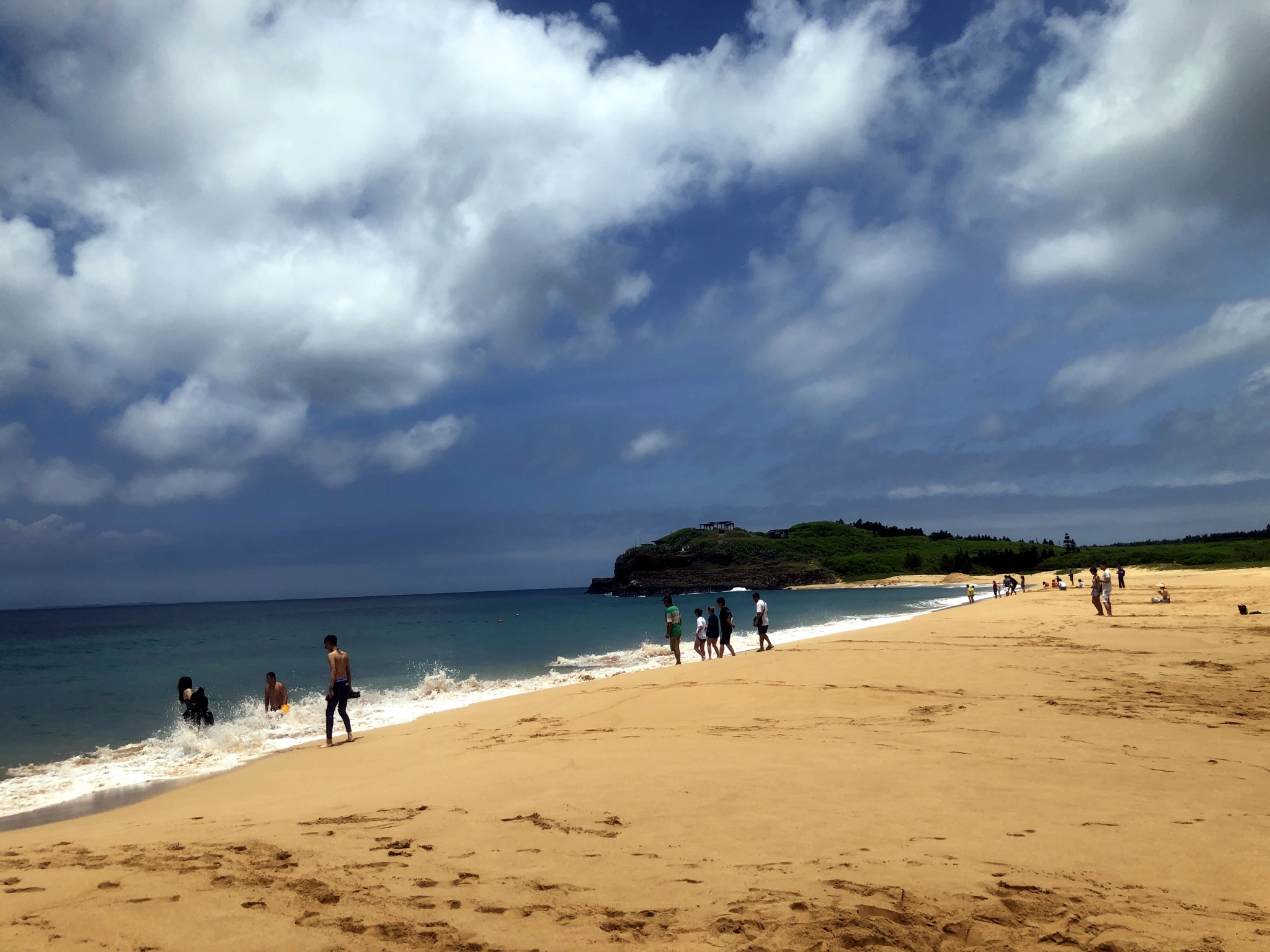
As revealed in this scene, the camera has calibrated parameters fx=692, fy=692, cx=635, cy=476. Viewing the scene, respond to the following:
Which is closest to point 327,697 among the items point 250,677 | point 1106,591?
point 250,677

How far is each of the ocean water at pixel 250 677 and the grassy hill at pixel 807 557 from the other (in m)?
69.7

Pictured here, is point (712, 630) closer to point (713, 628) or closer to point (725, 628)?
point (713, 628)

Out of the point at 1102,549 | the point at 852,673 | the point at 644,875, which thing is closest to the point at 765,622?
the point at 852,673

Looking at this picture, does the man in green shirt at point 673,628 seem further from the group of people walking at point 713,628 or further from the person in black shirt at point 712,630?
the person in black shirt at point 712,630

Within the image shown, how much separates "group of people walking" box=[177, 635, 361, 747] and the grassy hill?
386ft

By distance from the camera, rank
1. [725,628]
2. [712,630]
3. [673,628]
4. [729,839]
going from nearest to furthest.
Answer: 1. [729,839]
2. [673,628]
3. [712,630]
4. [725,628]

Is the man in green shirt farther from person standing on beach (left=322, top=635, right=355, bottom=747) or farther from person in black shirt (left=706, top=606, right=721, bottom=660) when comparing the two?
person standing on beach (left=322, top=635, right=355, bottom=747)

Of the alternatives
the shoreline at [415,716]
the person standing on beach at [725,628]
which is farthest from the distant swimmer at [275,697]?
the person standing on beach at [725,628]

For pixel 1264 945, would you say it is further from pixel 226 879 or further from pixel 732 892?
pixel 226 879

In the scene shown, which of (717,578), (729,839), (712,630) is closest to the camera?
(729,839)

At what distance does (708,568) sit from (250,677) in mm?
132224

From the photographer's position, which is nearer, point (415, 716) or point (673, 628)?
point (415, 716)

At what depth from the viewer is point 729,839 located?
5863mm

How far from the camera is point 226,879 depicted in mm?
5219
